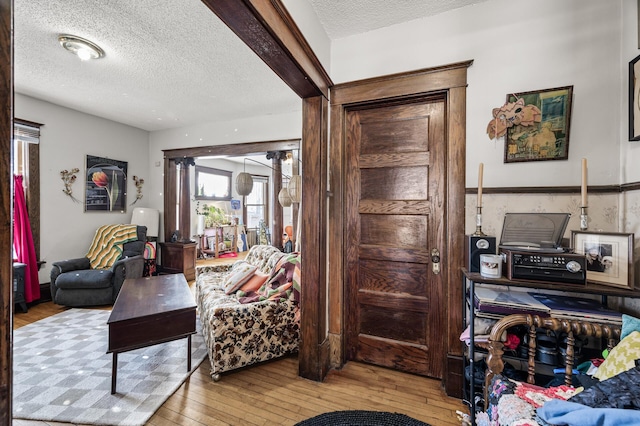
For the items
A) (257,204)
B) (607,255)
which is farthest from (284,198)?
(257,204)

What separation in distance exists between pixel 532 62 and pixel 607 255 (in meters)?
1.26

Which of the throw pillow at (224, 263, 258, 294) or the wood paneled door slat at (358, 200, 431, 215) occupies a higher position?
the wood paneled door slat at (358, 200, 431, 215)

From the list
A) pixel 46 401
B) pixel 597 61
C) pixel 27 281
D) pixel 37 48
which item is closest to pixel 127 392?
pixel 46 401

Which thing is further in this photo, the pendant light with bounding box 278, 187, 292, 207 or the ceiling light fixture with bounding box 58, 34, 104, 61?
the pendant light with bounding box 278, 187, 292, 207

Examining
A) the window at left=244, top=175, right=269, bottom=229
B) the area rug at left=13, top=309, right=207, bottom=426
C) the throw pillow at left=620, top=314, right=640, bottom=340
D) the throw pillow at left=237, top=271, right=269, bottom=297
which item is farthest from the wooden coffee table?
the window at left=244, top=175, right=269, bottom=229

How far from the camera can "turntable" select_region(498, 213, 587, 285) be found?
133 cm

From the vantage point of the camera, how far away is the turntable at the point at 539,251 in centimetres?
133

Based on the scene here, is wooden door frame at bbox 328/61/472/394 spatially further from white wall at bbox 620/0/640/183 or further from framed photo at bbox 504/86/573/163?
white wall at bbox 620/0/640/183

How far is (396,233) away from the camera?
220 centimetres

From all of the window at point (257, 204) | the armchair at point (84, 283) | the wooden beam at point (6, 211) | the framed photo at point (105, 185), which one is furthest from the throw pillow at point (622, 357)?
the window at point (257, 204)

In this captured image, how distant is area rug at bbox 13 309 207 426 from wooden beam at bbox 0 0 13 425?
1.57m

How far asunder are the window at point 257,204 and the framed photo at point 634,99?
7820 mm

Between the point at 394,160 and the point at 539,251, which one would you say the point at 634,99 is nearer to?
the point at 539,251

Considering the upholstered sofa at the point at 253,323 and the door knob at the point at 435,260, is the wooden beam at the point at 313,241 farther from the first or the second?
the door knob at the point at 435,260
